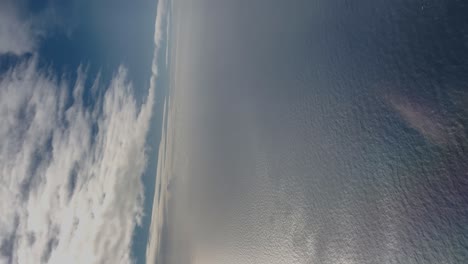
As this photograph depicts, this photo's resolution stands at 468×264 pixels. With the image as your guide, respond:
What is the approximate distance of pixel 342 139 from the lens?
11195 millimetres

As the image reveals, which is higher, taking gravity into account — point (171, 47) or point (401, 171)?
point (171, 47)

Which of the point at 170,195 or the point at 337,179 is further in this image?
the point at 170,195

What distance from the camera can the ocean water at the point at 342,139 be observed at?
866cm

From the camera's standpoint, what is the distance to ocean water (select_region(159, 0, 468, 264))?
8.66 metres

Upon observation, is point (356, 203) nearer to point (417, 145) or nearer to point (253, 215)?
point (417, 145)

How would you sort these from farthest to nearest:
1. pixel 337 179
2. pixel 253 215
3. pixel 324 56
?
1. pixel 253 215
2. pixel 324 56
3. pixel 337 179

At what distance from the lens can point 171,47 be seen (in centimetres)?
3972

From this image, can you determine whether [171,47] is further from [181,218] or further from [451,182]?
[451,182]

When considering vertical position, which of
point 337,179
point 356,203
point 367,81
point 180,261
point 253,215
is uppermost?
point 367,81

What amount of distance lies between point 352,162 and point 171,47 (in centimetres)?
3393

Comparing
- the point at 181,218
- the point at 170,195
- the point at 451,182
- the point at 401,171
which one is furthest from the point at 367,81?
the point at 170,195

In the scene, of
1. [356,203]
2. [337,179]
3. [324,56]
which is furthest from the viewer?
[324,56]

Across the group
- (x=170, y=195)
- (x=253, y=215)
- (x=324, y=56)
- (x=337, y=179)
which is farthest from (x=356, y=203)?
(x=170, y=195)

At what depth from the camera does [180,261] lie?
23.8 metres
